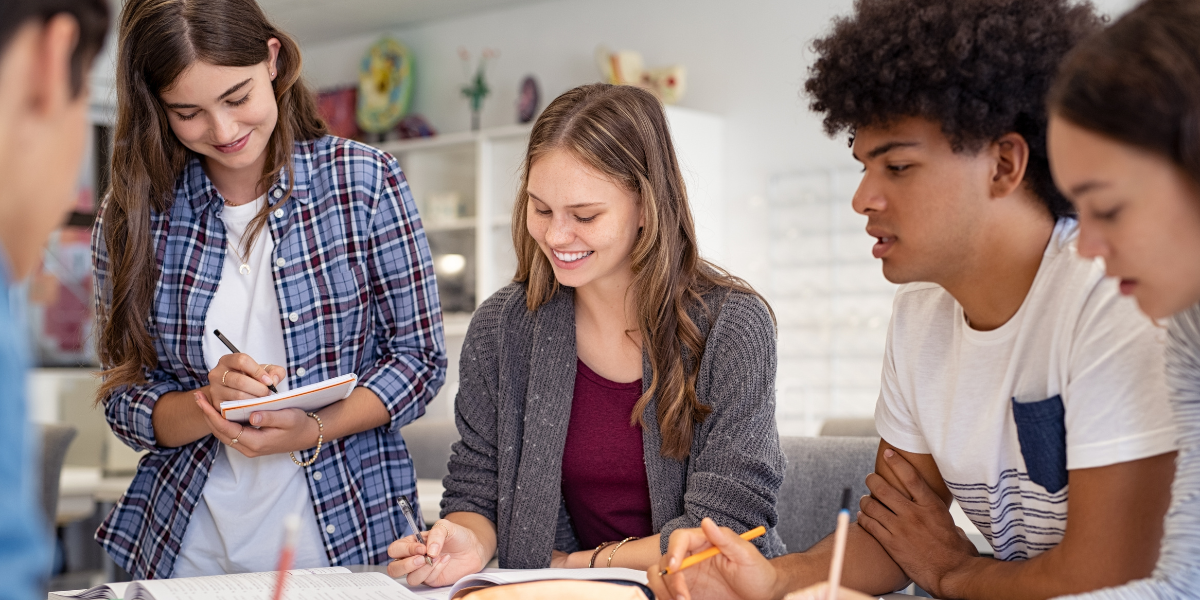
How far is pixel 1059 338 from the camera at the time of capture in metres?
1.01

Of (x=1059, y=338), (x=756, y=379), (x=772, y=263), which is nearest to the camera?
(x=1059, y=338)

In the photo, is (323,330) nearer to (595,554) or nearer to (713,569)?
(595,554)

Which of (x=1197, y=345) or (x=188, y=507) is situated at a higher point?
(x=1197, y=345)

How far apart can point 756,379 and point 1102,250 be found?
1.99 ft

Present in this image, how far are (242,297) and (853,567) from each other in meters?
0.92

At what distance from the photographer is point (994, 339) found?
1.10 meters

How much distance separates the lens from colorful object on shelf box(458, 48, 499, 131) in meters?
5.19

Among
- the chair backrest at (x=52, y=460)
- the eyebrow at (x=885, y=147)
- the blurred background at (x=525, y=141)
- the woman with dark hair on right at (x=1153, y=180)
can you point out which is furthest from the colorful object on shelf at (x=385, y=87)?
the woman with dark hair on right at (x=1153, y=180)

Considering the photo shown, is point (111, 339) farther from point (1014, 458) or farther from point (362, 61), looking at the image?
point (362, 61)

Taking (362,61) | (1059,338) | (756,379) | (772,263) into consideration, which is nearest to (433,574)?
(756,379)

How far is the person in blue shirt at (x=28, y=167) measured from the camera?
499mm

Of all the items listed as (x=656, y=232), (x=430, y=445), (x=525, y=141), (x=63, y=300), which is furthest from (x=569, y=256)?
(x=63, y=300)

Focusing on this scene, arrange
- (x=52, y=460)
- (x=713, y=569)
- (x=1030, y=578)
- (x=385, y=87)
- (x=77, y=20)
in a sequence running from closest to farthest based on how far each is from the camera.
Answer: (x=77, y=20)
(x=1030, y=578)
(x=713, y=569)
(x=52, y=460)
(x=385, y=87)

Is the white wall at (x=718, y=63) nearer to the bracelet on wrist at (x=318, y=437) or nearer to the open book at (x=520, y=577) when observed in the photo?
the bracelet on wrist at (x=318, y=437)
